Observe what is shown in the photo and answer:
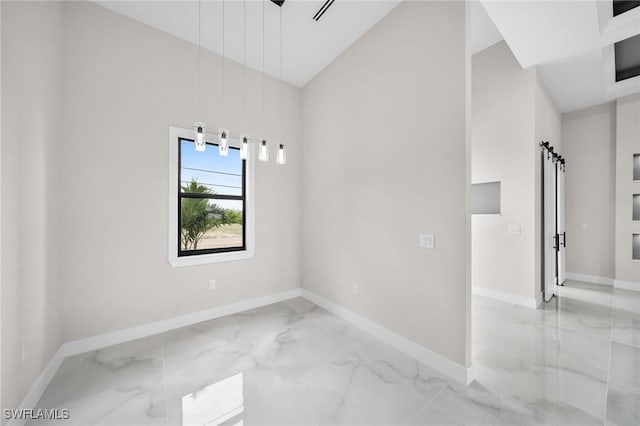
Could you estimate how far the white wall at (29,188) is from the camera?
143 centimetres

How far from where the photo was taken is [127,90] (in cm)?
254

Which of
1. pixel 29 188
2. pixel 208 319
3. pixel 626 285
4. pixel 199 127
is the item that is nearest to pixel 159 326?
pixel 208 319

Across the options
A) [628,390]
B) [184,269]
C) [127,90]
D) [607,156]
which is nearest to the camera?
[628,390]

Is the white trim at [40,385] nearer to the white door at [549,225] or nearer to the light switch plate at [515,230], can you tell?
the light switch plate at [515,230]

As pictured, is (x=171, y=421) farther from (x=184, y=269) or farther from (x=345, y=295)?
(x=345, y=295)

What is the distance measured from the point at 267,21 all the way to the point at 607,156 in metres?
6.47

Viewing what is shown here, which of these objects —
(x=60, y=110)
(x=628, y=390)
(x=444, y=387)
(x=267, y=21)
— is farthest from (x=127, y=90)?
(x=628, y=390)

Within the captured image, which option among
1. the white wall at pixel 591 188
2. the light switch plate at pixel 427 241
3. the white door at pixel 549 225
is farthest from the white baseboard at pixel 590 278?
the light switch plate at pixel 427 241

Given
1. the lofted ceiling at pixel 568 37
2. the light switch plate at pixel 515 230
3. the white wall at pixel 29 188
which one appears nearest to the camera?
the white wall at pixel 29 188

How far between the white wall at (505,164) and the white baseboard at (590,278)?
8.91 ft

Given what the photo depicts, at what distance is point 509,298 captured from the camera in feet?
11.7

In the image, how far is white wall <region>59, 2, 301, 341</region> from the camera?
2289mm

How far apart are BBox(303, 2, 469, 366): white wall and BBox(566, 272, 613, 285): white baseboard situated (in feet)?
16.4

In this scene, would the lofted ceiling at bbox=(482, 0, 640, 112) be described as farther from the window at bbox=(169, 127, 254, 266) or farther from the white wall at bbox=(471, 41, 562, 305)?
the window at bbox=(169, 127, 254, 266)
